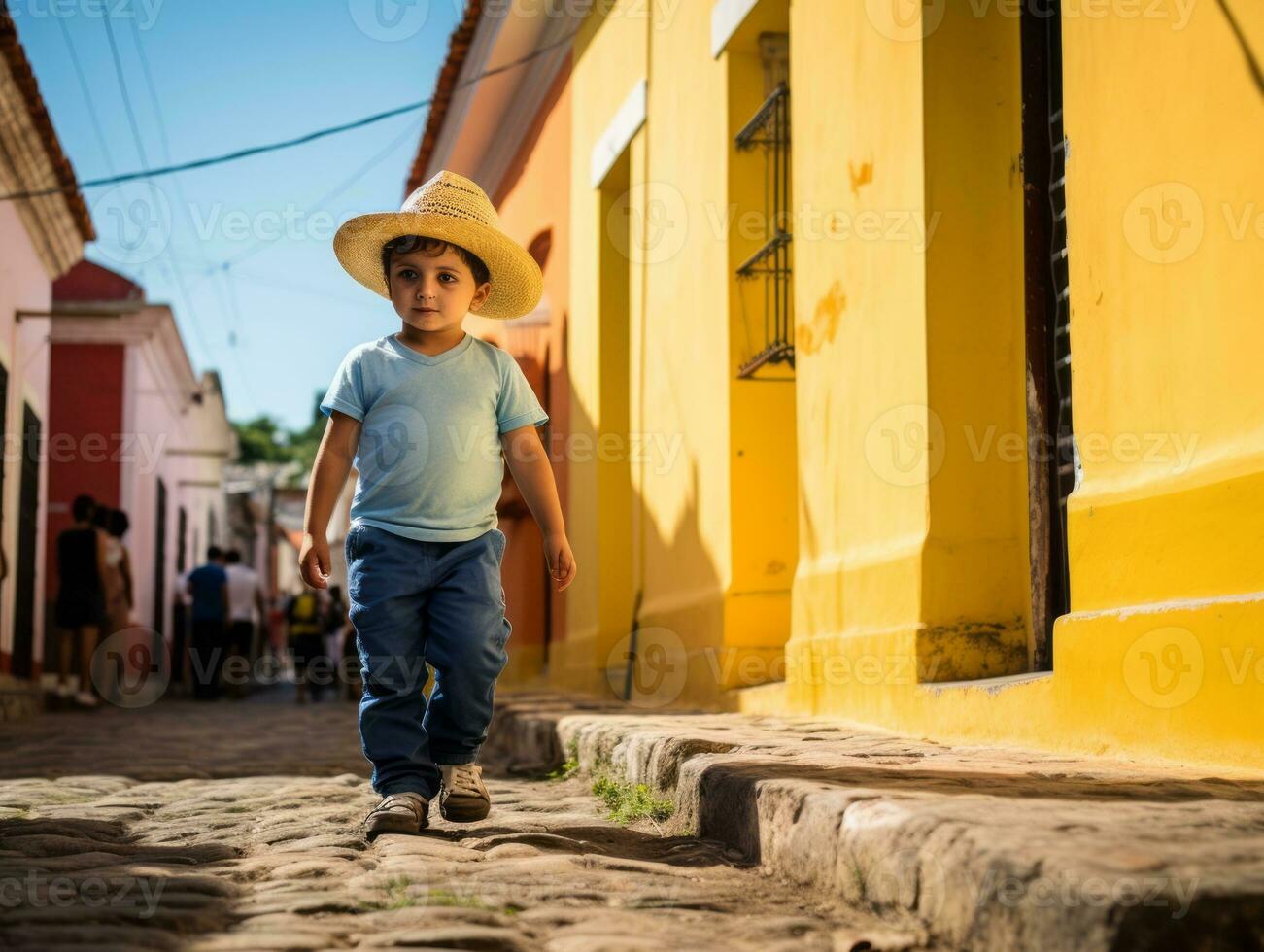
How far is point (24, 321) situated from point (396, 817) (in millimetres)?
11490

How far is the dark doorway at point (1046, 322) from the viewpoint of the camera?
484 cm

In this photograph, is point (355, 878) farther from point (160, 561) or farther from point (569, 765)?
point (160, 561)

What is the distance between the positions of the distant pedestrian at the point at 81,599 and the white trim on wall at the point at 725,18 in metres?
7.39

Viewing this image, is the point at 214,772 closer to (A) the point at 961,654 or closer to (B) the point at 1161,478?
(A) the point at 961,654

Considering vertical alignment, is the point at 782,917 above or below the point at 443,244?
below

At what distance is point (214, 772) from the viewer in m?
6.12

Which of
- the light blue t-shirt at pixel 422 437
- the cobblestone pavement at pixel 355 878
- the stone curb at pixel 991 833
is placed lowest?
the cobblestone pavement at pixel 355 878

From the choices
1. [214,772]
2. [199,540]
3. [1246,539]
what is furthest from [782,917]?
[199,540]

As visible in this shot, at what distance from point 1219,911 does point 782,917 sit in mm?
945

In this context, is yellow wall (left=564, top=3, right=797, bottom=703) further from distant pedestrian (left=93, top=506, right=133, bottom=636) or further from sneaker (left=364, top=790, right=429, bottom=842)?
distant pedestrian (left=93, top=506, right=133, bottom=636)

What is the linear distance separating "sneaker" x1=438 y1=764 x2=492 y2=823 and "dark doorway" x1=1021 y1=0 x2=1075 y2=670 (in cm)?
180

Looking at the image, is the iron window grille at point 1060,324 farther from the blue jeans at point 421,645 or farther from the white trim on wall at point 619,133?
the white trim on wall at point 619,133

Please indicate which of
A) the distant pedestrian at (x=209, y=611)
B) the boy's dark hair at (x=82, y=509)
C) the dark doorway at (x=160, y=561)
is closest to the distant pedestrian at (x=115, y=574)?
the boy's dark hair at (x=82, y=509)

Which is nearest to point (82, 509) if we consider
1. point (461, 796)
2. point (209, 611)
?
point (209, 611)
